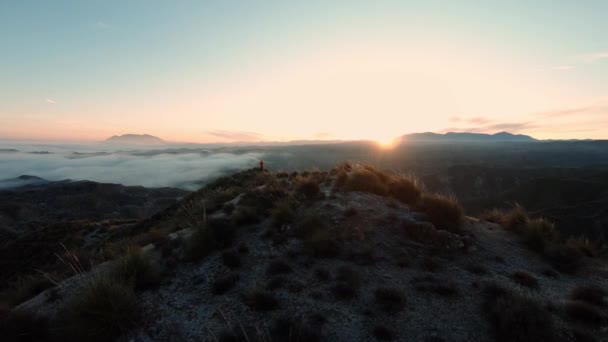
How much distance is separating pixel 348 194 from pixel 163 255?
687 cm

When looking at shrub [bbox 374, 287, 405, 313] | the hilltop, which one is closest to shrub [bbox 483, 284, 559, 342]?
the hilltop

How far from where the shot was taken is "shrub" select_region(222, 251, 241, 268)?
7.38 metres

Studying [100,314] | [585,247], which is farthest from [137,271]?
[585,247]

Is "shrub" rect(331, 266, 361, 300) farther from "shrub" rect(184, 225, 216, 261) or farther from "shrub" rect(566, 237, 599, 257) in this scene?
"shrub" rect(566, 237, 599, 257)

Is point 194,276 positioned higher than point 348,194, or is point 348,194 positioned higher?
point 348,194

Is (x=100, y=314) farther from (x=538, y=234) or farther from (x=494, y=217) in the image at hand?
(x=494, y=217)

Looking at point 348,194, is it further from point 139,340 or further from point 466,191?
point 466,191

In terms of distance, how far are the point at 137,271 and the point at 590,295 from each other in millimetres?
10264

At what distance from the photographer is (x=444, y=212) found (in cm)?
987

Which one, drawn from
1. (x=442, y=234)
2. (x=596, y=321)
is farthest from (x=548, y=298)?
(x=442, y=234)

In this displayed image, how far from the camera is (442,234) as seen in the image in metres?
8.53

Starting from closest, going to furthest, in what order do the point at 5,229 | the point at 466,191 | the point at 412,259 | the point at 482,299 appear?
1. the point at 482,299
2. the point at 412,259
3. the point at 5,229
4. the point at 466,191

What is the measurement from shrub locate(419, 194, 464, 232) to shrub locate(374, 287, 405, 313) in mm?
4300

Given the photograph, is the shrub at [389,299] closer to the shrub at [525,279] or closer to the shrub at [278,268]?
the shrub at [278,268]
